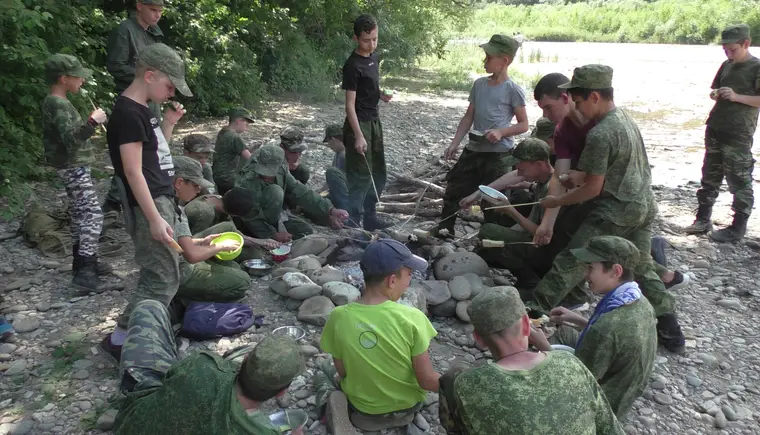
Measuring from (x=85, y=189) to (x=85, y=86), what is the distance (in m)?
2.93

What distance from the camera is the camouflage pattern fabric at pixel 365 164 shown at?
601 centimetres

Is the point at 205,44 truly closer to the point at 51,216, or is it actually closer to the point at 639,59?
the point at 51,216

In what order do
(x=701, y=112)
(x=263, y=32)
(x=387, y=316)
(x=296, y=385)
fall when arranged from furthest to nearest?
1. (x=701, y=112)
2. (x=263, y=32)
3. (x=296, y=385)
4. (x=387, y=316)

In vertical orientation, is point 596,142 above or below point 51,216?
above

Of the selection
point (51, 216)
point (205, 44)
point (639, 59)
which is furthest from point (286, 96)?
point (639, 59)

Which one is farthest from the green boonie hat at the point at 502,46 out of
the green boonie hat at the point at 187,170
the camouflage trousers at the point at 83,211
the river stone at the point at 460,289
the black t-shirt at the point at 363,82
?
the camouflage trousers at the point at 83,211


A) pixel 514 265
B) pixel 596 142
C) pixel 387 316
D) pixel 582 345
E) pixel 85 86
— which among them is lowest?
pixel 514 265

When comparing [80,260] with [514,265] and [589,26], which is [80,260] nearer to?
[514,265]

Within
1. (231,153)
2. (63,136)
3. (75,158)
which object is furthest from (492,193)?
(63,136)

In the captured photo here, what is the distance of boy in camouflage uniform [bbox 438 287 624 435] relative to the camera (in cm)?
212

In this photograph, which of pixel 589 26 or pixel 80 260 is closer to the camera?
pixel 80 260

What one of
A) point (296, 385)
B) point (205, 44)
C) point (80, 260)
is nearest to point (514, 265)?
point (296, 385)

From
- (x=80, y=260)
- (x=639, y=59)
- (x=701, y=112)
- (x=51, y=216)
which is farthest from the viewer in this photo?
(x=639, y=59)

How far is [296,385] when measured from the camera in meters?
3.72
